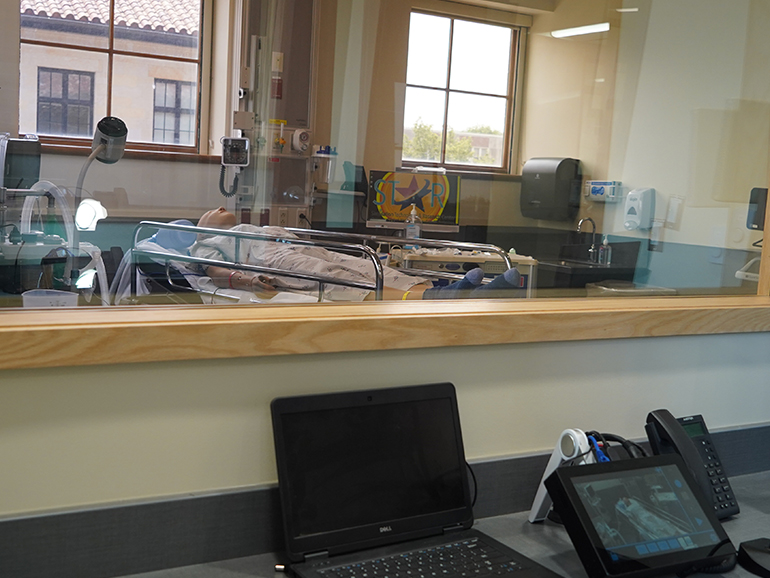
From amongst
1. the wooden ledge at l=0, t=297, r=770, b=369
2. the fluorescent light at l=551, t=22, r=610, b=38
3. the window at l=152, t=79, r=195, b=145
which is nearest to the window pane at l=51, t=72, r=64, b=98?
the window at l=152, t=79, r=195, b=145

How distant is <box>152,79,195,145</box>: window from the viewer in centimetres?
168

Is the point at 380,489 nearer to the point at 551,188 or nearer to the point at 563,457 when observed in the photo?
the point at 563,457

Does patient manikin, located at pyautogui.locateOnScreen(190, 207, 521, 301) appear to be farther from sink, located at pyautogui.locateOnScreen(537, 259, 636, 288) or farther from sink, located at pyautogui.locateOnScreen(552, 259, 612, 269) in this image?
sink, located at pyautogui.locateOnScreen(552, 259, 612, 269)

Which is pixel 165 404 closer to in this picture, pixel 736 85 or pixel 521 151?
pixel 736 85

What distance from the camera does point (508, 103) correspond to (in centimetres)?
269

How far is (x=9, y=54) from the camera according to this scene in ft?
4.22

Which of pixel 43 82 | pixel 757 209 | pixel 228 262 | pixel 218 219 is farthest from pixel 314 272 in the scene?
pixel 757 209

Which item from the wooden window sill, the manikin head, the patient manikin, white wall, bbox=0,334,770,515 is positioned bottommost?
white wall, bbox=0,334,770,515

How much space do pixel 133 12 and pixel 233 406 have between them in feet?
3.61

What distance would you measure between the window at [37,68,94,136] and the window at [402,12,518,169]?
4.24ft

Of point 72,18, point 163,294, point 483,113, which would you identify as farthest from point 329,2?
Answer: point 163,294

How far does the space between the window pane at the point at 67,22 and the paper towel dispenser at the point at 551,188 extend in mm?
1417

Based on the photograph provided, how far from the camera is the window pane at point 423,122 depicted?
267 centimetres

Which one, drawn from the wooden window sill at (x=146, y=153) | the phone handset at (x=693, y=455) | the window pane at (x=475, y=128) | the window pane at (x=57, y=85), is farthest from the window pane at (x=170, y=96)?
the phone handset at (x=693, y=455)
